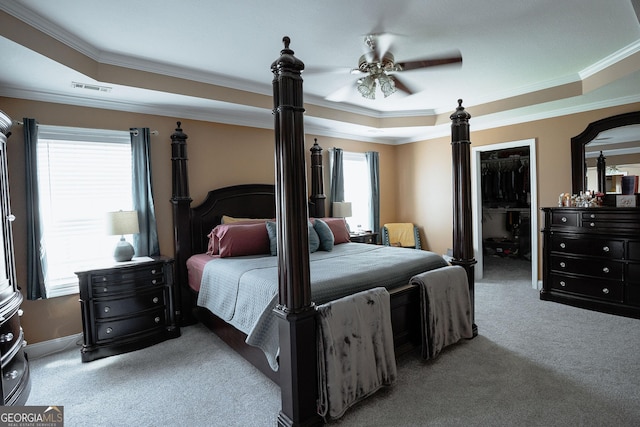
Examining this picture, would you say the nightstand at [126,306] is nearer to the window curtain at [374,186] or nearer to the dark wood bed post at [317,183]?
the dark wood bed post at [317,183]

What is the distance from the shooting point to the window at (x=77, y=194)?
123 inches

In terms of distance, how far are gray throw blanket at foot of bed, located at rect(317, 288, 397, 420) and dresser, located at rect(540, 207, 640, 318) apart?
301 cm

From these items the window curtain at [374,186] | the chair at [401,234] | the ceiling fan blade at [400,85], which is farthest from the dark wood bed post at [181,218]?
the chair at [401,234]

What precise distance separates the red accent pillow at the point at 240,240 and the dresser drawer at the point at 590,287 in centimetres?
364

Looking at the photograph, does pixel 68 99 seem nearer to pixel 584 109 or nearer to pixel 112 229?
pixel 112 229

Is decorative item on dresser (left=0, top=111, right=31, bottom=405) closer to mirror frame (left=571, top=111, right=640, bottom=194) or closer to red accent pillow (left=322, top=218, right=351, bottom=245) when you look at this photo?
red accent pillow (left=322, top=218, right=351, bottom=245)

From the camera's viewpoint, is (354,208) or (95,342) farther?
(354,208)

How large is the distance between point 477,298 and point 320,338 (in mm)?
3157

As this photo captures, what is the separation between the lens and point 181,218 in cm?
373

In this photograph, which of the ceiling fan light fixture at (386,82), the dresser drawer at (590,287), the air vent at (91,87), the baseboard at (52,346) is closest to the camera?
the ceiling fan light fixture at (386,82)

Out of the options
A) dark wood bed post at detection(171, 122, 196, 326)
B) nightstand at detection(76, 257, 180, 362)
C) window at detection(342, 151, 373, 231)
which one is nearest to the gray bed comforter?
nightstand at detection(76, 257, 180, 362)

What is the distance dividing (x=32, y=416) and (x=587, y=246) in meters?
5.33

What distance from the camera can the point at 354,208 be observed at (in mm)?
5754

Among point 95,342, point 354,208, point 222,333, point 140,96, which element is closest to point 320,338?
point 222,333
